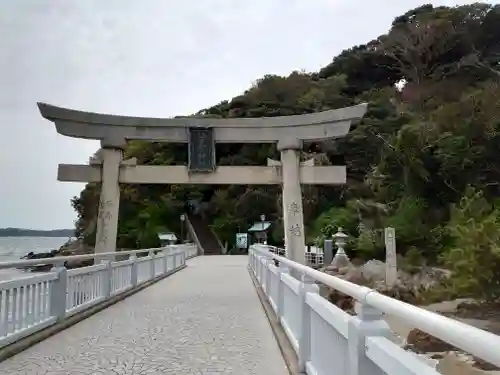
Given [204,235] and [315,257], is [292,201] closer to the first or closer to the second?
[315,257]

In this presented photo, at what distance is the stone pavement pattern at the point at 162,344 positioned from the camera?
4.55 metres

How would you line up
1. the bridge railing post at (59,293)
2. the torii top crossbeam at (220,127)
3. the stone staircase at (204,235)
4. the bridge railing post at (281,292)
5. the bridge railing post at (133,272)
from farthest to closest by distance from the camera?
the stone staircase at (204,235) → the torii top crossbeam at (220,127) → the bridge railing post at (133,272) → the bridge railing post at (59,293) → the bridge railing post at (281,292)

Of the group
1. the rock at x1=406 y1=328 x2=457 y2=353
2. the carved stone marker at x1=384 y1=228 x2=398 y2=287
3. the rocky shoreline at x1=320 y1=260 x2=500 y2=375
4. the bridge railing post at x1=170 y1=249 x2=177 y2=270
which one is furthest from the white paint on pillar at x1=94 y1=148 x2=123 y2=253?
the carved stone marker at x1=384 y1=228 x2=398 y2=287

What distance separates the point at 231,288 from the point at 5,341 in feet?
24.5

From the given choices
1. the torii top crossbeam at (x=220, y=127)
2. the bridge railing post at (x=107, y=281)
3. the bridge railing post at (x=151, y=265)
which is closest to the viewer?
the bridge railing post at (x=107, y=281)

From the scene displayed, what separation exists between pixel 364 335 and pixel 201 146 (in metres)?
17.0

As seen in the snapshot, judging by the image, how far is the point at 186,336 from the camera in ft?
20.0

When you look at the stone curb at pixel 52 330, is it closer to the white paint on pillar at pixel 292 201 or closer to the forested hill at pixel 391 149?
the white paint on pillar at pixel 292 201

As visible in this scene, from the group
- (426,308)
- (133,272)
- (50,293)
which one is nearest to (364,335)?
(50,293)

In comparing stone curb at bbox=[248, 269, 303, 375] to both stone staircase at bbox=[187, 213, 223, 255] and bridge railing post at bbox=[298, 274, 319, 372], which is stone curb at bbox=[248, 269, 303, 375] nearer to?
bridge railing post at bbox=[298, 274, 319, 372]

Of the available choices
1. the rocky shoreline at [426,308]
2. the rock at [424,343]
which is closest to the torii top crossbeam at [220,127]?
the rocky shoreline at [426,308]

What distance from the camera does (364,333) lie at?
91.2 inches

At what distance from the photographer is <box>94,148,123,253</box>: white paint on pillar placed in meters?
18.0

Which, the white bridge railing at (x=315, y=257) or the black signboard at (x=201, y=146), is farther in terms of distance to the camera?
the white bridge railing at (x=315, y=257)
